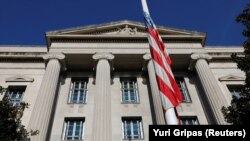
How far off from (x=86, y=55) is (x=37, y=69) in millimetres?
4935

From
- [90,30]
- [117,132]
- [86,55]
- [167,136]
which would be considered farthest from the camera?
[90,30]

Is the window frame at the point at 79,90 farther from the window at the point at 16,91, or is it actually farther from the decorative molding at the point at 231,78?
the decorative molding at the point at 231,78

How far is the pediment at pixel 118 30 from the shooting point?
88.9 ft

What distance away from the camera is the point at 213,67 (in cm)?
2703

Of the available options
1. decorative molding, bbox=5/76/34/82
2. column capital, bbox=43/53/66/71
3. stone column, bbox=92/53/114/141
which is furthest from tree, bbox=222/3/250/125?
decorative molding, bbox=5/76/34/82

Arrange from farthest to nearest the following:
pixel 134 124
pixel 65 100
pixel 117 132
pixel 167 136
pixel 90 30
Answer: pixel 90 30, pixel 65 100, pixel 134 124, pixel 117 132, pixel 167 136

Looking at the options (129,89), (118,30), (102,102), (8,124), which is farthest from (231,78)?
(8,124)

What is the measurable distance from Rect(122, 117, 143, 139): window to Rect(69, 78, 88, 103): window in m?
4.25

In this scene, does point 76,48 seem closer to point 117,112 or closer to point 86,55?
point 86,55

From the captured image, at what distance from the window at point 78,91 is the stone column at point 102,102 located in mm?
2548

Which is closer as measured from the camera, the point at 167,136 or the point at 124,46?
the point at 167,136

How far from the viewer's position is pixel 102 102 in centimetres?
1997

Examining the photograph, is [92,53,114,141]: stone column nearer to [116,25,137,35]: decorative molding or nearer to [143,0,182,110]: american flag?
[116,25,137,35]: decorative molding

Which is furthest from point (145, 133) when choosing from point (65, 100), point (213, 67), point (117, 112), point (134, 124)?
point (213, 67)
